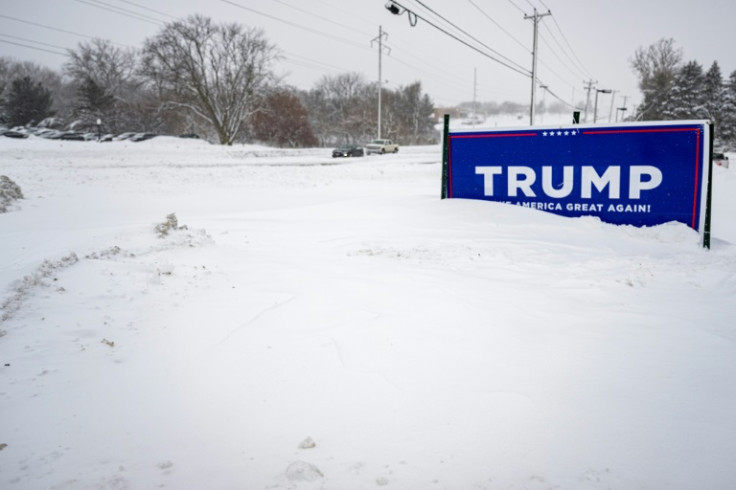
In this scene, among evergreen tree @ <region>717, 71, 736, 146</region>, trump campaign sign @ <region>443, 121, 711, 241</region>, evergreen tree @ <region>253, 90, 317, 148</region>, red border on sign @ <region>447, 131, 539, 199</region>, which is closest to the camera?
trump campaign sign @ <region>443, 121, 711, 241</region>

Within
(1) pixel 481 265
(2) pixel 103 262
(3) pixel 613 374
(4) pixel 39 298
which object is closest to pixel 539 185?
(1) pixel 481 265

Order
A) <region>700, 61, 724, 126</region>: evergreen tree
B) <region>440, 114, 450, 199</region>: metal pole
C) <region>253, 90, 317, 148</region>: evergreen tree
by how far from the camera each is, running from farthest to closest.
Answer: <region>253, 90, 317, 148</region>: evergreen tree, <region>700, 61, 724, 126</region>: evergreen tree, <region>440, 114, 450, 199</region>: metal pole

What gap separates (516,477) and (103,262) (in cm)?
490

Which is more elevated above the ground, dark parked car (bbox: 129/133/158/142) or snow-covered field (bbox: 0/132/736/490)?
dark parked car (bbox: 129/133/158/142)

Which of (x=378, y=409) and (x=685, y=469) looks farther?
(x=378, y=409)

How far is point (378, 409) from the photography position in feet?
8.79

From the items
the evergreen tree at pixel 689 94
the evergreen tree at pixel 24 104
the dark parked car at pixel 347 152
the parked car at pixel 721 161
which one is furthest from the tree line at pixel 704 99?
the evergreen tree at pixel 24 104

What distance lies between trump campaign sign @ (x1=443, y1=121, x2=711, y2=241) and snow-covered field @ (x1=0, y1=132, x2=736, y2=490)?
1.22 metres

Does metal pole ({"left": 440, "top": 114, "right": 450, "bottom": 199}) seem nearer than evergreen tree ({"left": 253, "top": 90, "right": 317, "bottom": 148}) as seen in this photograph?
Yes

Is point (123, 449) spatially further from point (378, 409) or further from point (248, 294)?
point (248, 294)

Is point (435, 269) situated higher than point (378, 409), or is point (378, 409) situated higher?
point (435, 269)

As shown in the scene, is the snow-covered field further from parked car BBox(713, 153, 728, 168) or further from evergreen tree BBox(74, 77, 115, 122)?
evergreen tree BBox(74, 77, 115, 122)

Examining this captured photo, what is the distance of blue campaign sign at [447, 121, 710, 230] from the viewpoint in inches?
290

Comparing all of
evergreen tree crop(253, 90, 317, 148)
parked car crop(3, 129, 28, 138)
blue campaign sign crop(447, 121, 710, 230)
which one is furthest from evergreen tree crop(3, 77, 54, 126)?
blue campaign sign crop(447, 121, 710, 230)
